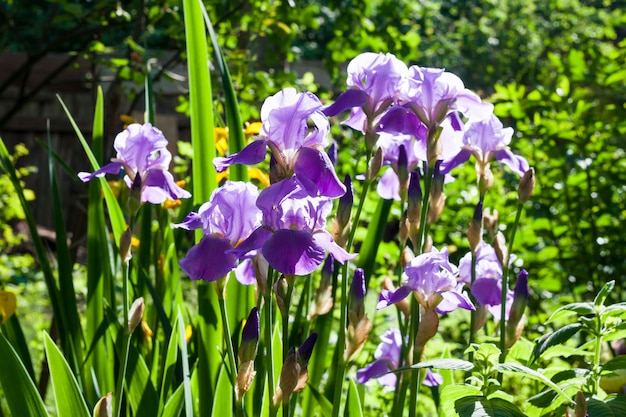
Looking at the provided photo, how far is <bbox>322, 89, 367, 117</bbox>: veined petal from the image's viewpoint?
1.00 m

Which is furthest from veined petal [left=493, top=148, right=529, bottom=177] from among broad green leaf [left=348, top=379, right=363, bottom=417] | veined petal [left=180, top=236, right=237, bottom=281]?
veined petal [left=180, top=236, right=237, bottom=281]

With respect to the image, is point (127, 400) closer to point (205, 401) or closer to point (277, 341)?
point (205, 401)

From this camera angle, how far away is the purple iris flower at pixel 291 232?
841 millimetres

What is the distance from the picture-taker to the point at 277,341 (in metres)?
1.32

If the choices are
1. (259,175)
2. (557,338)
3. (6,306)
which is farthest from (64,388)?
(557,338)

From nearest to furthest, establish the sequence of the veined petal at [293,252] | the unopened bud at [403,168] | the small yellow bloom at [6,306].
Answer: the veined petal at [293,252] < the unopened bud at [403,168] < the small yellow bloom at [6,306]

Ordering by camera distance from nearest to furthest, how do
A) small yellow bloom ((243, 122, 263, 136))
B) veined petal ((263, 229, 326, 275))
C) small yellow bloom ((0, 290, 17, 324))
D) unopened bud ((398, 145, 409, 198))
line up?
veined petal ((263, 229, 326, 275))
unopened bud ((398, 145, 409, 198))
small yellow bloom ((0, 290, 17, 324))
small yellow bloom ((243, 122, 263, 136))

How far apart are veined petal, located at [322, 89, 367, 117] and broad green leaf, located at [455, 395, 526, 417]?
39cm

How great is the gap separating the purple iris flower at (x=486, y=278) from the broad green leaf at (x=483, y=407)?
0.35 meters

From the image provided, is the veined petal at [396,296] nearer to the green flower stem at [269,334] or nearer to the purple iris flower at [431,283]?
the purple iris flower at [431,283]

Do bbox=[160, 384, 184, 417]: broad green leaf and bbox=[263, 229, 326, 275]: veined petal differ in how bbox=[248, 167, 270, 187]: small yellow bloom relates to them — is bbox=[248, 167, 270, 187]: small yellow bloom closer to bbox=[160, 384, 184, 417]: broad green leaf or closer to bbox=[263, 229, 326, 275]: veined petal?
bbox=[160, 384, 184, 417]: broad green leaf

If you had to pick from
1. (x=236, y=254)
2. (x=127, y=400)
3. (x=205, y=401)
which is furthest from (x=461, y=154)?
(x=127, y=400)

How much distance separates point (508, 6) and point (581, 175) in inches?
271

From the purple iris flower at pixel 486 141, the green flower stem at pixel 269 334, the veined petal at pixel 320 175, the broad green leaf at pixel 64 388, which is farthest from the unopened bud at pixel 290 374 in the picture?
the purple iris flower at pixel 486 141
